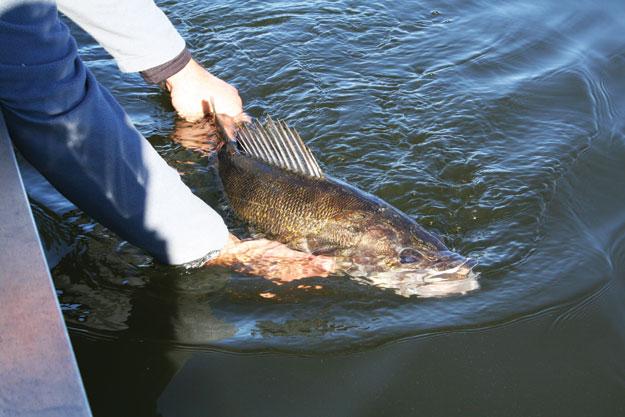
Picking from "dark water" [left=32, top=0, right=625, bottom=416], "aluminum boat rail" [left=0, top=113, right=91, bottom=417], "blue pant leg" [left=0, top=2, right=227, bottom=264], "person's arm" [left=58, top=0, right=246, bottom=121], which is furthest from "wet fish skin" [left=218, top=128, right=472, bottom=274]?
"aluminum boat rail" [left=0, top=113, right=91, bottom=417]

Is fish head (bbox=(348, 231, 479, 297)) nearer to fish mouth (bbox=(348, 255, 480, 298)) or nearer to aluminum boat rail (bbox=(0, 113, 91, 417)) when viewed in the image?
fish mouth (bbox=(348, 255, 480, 298))

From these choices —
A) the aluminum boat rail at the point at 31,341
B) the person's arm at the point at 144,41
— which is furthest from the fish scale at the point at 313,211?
the aluminum boat rail at the point at 31,341

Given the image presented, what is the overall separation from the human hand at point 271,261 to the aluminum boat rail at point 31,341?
6.56ft

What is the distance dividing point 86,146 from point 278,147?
4.49 feet

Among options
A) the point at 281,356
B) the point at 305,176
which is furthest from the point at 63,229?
the point at 281,356

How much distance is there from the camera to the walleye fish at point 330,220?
151 inches

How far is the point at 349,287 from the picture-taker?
3939mm

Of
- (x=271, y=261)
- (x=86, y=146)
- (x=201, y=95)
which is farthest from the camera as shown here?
(x=201, y=95)

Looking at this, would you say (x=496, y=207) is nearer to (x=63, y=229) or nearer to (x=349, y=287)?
(x=349, y=287)

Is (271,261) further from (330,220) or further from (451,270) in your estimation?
(451,270)

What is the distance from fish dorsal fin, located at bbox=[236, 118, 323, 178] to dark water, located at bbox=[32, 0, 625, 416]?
42 cm

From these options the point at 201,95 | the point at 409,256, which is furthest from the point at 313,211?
the point at 201,95

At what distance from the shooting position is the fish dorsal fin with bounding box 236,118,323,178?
4.27 m

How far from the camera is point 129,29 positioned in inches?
155
